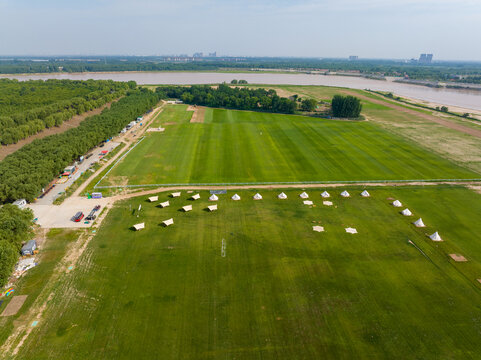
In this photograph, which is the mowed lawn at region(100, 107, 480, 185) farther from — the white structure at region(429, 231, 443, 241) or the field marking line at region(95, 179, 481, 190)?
the white structure at region(429, 231, 443, 241)

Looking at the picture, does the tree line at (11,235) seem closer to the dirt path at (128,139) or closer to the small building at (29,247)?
the small building at (29,247)

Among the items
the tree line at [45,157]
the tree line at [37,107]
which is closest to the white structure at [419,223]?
the tree line at [45,157]

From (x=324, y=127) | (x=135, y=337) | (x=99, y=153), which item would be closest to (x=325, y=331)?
(x=135, y=337)

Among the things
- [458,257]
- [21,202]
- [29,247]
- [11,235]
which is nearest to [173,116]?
[21,202]

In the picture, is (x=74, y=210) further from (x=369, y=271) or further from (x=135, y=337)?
(x=369, y=271)

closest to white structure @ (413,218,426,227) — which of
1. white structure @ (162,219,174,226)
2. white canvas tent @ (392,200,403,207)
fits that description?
white canvas tent @ (392,200,403,207)

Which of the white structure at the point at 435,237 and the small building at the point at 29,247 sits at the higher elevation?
the white structure at the point at 435,237
